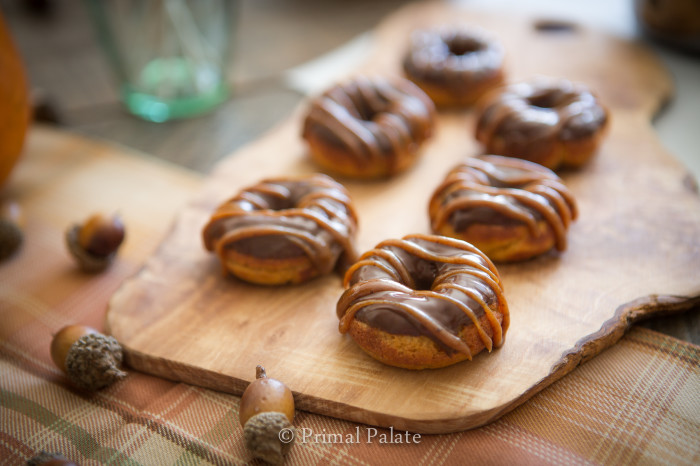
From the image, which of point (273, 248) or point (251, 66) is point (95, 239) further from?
point (251, 66)

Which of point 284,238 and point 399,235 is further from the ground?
point 284,238

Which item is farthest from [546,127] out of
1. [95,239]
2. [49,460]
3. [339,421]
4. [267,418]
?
[49,460]

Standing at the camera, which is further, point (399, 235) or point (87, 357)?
point (399, 235)

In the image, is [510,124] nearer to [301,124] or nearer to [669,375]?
[301,124]

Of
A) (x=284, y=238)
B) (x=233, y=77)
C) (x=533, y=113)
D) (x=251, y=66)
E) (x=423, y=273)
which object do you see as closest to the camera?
(x=423, y=273)

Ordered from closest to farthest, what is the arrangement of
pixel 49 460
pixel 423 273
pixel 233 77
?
pixel 49 460 < pixel 423 273 < pixel 233 77
